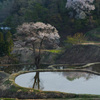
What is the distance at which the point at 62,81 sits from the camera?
112 feet

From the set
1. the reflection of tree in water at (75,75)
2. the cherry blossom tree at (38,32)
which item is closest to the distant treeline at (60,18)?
the cherry blossom tree at (38,32)

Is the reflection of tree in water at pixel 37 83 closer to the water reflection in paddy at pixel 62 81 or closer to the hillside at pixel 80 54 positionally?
the water reflection in paddy at pixel 62 81

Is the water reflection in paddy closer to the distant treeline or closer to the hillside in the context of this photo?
the hillside

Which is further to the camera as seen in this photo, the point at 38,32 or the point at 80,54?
the point at 80,54

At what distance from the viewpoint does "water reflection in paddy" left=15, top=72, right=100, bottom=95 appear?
30.6 meters

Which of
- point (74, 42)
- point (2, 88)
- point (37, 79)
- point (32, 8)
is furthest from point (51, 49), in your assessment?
point (2, 88)

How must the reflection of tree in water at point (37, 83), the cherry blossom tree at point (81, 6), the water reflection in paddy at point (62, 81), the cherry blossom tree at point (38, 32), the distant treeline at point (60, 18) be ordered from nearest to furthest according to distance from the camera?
1. the water reflection in paddy at point (62, 81)
2. the reflection of tree in water at point (37, 83)
3. the cherry blossom tree at point (38, 32)
4. the distant treeline at point (60, 18)
5. the cherry blossom tree at point (81, 6)

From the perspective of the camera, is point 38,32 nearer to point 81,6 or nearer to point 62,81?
point 62,81

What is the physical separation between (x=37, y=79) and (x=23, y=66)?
16.8 meters

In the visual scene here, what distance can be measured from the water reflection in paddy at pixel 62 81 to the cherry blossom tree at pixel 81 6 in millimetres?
43159

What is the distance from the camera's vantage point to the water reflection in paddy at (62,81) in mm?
30578

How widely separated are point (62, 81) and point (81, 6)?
48.8 m

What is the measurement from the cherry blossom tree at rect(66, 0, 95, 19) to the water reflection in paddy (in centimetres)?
4316

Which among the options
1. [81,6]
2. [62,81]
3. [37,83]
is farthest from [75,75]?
[81,6]
